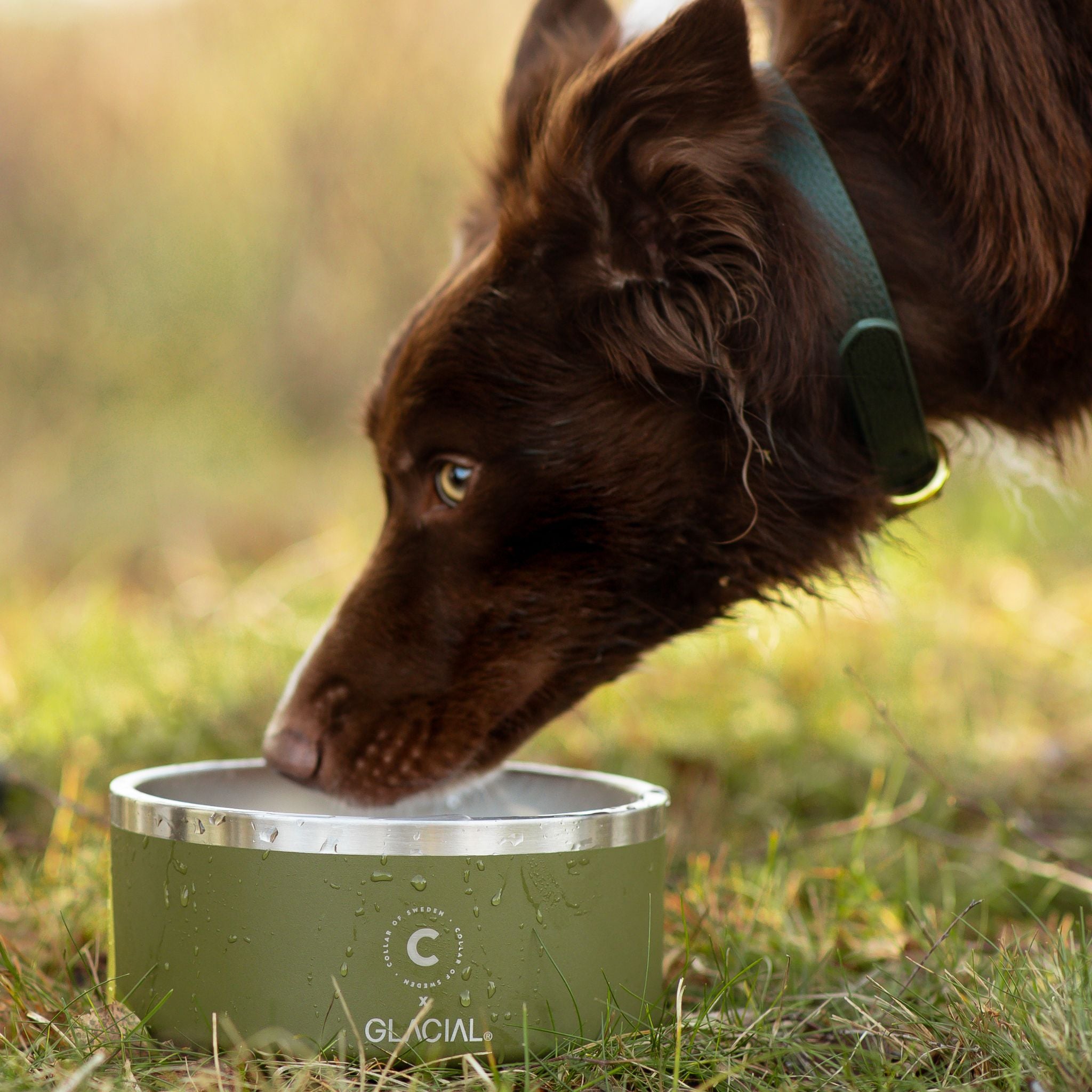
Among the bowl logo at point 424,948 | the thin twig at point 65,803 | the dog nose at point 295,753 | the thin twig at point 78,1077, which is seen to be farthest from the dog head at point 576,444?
the thin twig at point 78,1077

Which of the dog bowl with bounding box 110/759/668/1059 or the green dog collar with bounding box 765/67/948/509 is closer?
the dog bowl with bounding box 110/759/668/1059

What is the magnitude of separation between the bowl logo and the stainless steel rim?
0.08 metres

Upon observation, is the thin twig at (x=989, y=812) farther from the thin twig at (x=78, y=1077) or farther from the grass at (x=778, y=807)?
the thin twig at (x=78, y=1077)

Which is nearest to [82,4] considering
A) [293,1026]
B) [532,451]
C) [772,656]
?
[772,656]

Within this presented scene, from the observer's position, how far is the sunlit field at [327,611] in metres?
1.51

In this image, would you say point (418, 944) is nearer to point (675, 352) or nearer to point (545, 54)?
point (675, 352)

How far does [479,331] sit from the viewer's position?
6.45ft

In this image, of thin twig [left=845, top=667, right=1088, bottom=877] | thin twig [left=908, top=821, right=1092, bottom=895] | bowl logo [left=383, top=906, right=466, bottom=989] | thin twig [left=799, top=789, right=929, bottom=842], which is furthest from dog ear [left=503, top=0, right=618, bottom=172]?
thin twig [left=908, top=821, right=1092, bottom=895]

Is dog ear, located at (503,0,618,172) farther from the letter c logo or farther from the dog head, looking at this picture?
the letter c logo

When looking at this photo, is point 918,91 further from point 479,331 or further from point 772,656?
point 772,656

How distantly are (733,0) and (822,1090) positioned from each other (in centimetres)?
138

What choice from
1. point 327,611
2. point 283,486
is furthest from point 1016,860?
point 283,486

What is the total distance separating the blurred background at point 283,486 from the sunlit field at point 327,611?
0.02 m

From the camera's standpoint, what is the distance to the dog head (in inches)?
70.6
